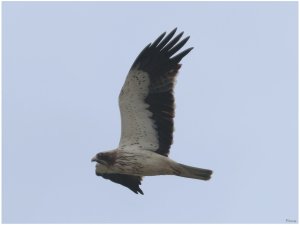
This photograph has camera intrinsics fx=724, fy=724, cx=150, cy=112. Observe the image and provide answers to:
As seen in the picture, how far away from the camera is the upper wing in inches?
570

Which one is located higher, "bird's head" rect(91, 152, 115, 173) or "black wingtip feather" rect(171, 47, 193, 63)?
"black wingtip feather" rect(171, 47, 193, 63)

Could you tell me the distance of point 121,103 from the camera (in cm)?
1462

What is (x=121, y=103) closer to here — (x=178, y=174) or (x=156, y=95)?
(x=156, y=95)

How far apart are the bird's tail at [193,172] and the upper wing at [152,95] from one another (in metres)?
0.56

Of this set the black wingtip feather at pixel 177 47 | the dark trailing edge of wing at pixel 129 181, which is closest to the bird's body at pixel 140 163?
the dark trailing edge of wing at pixel 129 181

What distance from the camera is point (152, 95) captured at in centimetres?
1454

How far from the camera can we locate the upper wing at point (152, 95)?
1448 centimetres

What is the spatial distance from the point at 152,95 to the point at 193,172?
1.76 meters

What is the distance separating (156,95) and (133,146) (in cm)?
113

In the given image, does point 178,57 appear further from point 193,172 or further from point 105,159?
point 105,159

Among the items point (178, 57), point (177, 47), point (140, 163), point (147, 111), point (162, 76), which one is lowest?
point (140, 163)

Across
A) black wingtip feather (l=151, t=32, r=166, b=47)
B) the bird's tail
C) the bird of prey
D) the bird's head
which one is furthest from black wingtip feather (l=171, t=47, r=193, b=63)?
the bird's head

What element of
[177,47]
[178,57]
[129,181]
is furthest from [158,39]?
[129,181]

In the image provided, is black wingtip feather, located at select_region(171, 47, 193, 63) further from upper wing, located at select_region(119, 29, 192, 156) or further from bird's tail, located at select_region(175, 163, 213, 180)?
bird's tail, located at select_region(175, 163, 213, 180)
